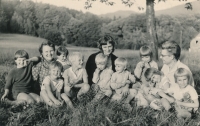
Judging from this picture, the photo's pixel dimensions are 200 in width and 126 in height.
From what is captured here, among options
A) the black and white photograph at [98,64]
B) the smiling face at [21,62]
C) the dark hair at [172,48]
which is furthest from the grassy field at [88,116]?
the dark hair at [172,48]

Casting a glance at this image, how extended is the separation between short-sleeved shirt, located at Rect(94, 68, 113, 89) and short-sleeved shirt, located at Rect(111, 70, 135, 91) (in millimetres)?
80

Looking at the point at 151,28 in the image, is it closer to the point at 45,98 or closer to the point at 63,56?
the point at 63,56

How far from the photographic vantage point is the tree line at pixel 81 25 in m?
5.16

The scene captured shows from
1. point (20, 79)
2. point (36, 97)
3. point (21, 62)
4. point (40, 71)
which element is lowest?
point (36, 97)

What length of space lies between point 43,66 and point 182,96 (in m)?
2.27

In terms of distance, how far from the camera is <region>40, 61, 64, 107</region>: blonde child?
13.6 ft

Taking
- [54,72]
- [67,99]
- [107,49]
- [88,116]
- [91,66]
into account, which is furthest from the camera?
[91,66]

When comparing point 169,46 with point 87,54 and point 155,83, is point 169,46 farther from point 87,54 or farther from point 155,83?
point 87,54

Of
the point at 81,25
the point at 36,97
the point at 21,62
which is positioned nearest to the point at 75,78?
the point at 36,97

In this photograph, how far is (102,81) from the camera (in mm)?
4496

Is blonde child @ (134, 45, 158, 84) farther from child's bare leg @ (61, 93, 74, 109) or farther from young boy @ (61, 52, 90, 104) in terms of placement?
child's bare leg @ (61, 93, 74, 109)

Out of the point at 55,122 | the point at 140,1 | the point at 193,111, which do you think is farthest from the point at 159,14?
the point at 55,122

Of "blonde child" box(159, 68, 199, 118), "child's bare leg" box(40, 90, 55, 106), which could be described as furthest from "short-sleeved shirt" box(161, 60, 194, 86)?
"child's bare leg" box(40, 90, 55, 106)

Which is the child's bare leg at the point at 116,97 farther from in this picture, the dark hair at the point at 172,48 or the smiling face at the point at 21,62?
the smiling face at the point at 21,62
